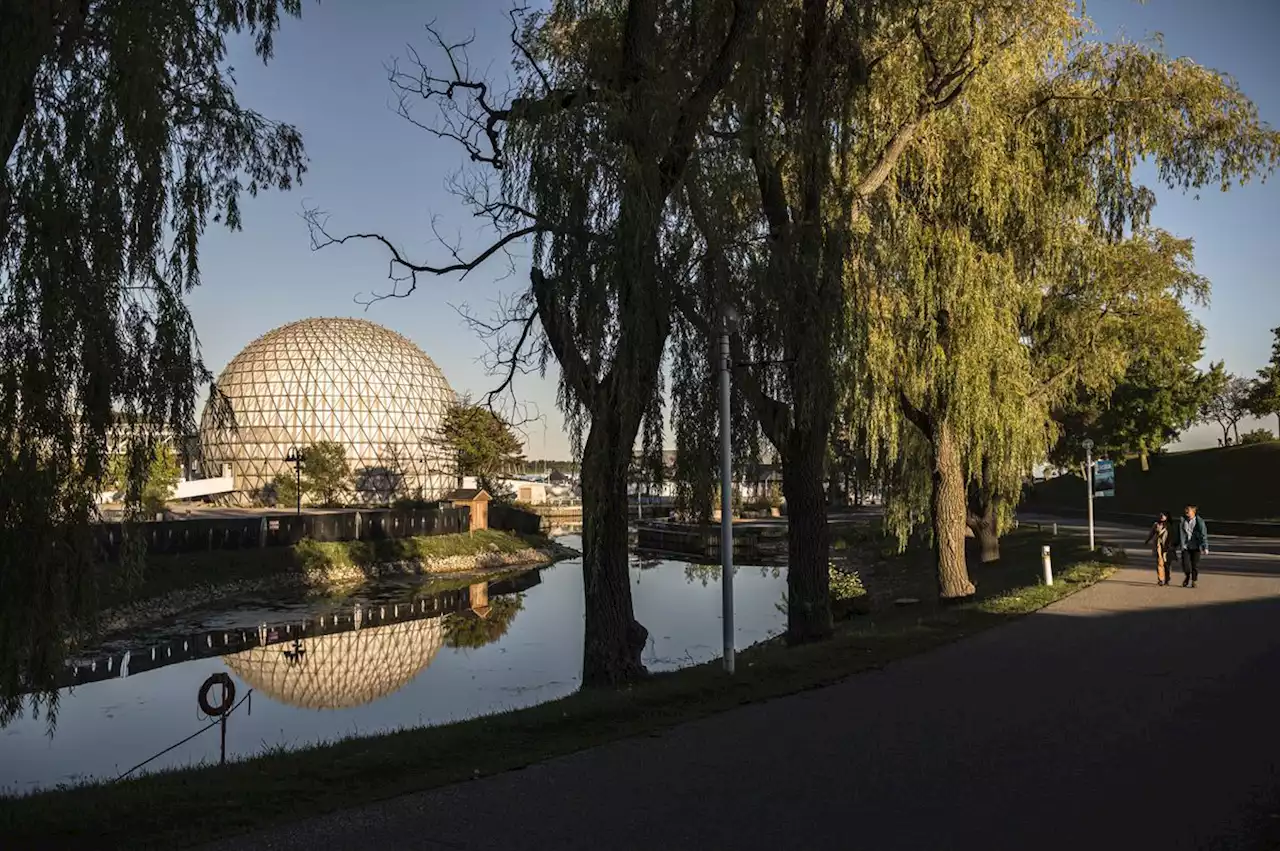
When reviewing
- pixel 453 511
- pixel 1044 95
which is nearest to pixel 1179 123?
pixel 1044 95

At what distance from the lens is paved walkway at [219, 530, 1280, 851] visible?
212 inches

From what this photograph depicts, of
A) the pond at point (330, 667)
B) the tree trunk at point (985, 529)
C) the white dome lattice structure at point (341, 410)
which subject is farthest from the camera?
the white dome lattice structure at point (341, 410)

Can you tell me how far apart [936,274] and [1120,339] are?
10857 mm

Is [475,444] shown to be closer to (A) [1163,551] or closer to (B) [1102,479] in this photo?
(B) [1102,479]

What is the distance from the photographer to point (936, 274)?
1683cm

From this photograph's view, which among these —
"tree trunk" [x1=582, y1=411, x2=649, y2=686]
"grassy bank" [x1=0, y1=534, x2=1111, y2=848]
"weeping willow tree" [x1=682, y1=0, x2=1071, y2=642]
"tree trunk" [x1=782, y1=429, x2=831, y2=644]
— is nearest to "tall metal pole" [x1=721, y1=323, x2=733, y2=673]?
"grassy bank" [x1=0, y1=534, x2=1111, y2=848]

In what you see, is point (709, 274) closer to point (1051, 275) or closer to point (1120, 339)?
point (1051, 275)

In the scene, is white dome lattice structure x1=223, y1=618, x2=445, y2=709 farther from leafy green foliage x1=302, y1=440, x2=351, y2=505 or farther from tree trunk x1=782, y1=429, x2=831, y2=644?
leafy green foliage x1=302, y1=440, x2=351, y2=505

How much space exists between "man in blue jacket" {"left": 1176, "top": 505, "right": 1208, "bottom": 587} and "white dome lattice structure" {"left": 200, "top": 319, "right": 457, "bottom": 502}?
6255 centimetres

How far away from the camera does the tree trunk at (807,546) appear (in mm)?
14055

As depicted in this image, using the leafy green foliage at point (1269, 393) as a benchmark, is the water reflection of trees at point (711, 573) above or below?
below

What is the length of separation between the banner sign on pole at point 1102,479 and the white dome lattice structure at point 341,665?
2030cm

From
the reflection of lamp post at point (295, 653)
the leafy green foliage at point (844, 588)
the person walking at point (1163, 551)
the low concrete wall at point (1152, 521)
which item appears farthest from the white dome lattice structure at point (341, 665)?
the low concrete wall at point (1152, 521)

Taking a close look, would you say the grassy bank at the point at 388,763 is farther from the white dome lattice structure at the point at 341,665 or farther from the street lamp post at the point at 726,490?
the white dome lattice structure at the point at 341,665
